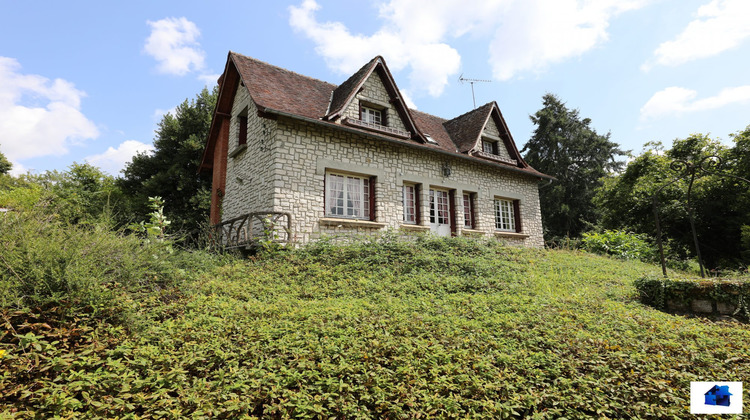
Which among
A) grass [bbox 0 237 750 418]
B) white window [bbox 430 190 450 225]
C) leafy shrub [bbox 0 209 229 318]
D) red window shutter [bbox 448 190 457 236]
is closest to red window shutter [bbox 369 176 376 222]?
white window [bbox 430 190 450 225]

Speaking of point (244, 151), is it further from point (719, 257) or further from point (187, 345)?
point (719, 257)

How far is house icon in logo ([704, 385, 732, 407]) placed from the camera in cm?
334

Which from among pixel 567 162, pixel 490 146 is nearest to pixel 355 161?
pixel 490 146

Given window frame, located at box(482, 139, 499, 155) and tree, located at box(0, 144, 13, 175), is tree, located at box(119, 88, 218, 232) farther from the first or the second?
tree, located at box(0, 144, 13, 175)

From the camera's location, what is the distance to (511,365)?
3.75 m

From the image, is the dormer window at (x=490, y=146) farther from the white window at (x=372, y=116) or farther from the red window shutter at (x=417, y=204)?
the white window at (x=372, y=116)

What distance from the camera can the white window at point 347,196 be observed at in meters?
10.5

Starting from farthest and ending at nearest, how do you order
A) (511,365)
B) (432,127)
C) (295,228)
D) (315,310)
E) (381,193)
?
(432,127) < (381,193) < (295,228) < (315,310) < (511,365)

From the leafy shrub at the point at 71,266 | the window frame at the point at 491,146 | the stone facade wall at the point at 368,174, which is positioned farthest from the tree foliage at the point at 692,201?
the leafy shrub at the point at 71,266

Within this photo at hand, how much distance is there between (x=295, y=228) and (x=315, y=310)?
4.87 meters

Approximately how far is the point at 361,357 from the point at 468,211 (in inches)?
418

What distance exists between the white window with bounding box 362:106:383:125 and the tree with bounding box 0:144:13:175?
122ft

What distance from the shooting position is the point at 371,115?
11.9 metres

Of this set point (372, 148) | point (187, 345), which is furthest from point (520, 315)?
point (372, 148)
